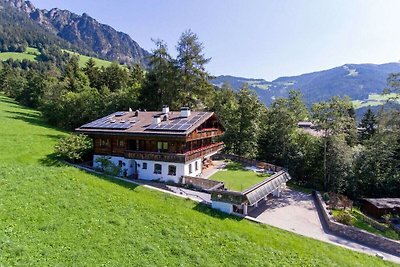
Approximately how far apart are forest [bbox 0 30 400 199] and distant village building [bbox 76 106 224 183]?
12639 millimetres

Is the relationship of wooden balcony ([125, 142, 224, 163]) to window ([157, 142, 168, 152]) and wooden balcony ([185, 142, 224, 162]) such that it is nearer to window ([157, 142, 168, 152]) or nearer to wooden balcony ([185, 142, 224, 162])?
wooden balcony ([185, 142, 224, 162])

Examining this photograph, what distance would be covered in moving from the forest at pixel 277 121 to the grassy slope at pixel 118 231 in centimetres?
1884

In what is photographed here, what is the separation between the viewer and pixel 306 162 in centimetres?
4262

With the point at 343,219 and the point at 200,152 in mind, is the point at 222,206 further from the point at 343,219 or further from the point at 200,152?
the point at 343,219

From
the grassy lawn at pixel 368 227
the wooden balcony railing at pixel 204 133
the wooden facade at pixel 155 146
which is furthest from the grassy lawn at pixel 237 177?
the grassy lawn at pixel 368 227

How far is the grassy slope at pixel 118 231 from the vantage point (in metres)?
16.1

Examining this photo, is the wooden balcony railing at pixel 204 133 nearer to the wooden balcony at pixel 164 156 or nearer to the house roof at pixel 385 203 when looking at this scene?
the wooden balcony at pixel 164 156

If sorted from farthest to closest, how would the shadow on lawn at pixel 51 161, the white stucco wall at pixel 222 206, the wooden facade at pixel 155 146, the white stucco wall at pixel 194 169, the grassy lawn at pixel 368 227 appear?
the white stucco wall at pixel 194 169, the wooden facade at pixel 155 146, the shadow on lawn at pixel 51 161, the grassy lawn at pixel 368 227, the white stucco wall at pixel 222 206

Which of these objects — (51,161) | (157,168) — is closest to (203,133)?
(157,168)

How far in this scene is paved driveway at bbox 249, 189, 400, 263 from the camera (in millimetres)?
25109

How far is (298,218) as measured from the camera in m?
28.5

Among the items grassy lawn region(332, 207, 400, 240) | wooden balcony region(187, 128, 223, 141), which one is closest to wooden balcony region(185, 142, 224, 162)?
wooden balcony region(187, 128, 223, 141)

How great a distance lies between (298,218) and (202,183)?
31.4 feet

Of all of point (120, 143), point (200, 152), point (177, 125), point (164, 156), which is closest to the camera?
point (164, 156)
